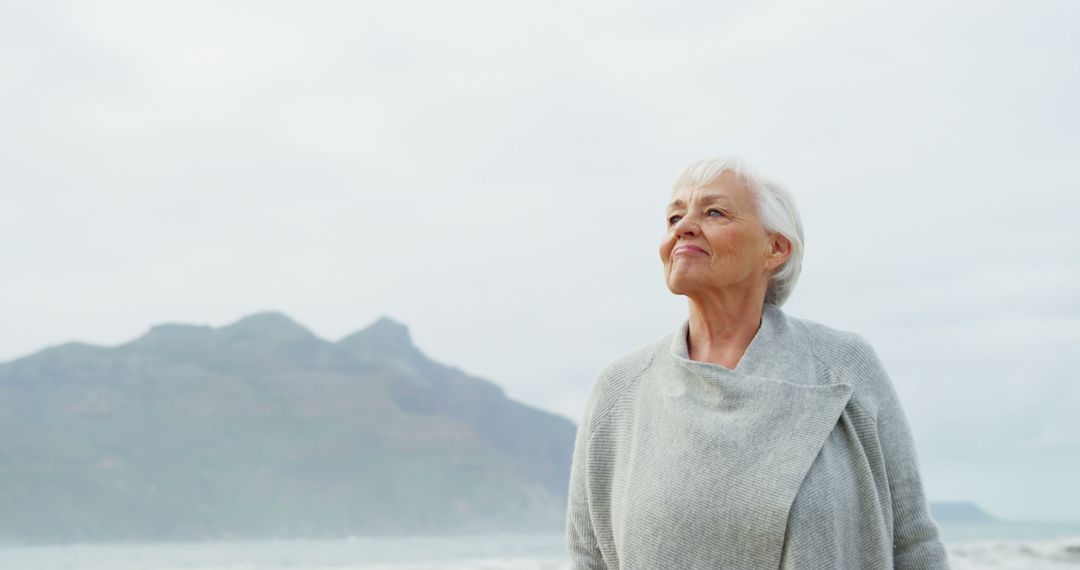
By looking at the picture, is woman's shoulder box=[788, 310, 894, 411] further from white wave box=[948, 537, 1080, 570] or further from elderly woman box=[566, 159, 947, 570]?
white wave box=[948, 537, 1080, 570]

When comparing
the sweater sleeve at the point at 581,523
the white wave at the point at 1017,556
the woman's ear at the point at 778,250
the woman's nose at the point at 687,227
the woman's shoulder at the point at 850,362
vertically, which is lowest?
the white wave at the point at 1017,556

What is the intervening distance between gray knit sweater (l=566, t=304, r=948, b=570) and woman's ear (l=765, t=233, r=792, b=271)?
0.09 meters

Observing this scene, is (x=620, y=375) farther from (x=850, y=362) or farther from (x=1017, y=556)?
(x=1017, y=556)

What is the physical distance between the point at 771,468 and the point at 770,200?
475 mm

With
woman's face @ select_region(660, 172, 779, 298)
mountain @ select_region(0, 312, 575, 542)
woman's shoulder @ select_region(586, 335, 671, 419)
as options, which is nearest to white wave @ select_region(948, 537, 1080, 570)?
woman's shoulder @ select_region(586, 335, 671, 419)

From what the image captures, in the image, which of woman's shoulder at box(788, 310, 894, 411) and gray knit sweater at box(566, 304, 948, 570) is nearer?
gray knit sweater at box(566, 304, 948, 570)

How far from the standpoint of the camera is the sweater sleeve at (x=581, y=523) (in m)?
2.23

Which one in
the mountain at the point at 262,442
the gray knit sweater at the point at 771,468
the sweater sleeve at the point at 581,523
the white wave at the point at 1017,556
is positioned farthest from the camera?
the mountain at the point at 262,442

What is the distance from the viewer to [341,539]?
93.1 meters

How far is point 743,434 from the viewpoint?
1.99 meters

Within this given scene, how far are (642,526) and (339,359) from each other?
4646 inches

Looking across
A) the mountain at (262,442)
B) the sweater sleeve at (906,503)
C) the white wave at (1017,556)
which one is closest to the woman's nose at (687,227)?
the sweater sleeve at (906,503)

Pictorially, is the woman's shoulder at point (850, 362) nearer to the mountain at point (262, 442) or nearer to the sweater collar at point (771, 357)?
the sweater collar at point (771, 357)

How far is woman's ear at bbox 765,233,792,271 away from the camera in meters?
2.14
